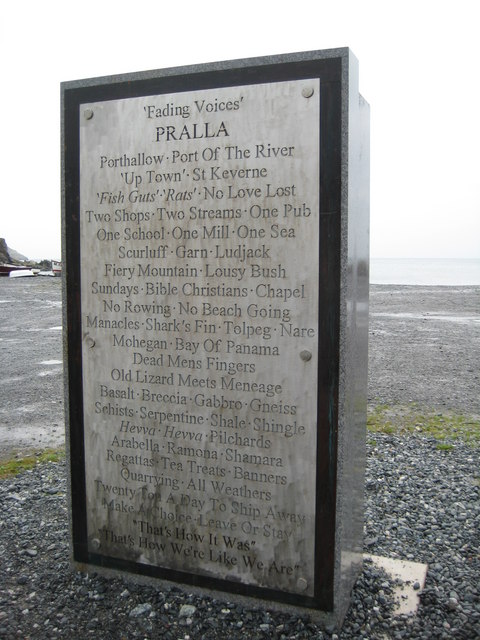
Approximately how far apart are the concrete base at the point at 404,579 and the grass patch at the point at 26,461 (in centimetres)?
364

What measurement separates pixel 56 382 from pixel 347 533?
7529mm

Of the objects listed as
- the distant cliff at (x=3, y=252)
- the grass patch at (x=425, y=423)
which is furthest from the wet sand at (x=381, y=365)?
the distant cliff at (x=3, y=252)

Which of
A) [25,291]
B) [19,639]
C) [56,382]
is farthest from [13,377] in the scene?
[25,291]

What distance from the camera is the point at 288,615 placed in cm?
368

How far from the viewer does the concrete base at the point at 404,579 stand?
378cm

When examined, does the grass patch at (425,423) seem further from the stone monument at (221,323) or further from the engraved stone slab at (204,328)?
the engraved stone slab at (204,328)

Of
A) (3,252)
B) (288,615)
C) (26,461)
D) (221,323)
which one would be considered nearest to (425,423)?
(288,615)

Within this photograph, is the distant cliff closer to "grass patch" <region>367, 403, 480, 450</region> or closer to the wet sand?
the wet sand

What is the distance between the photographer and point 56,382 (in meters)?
10.2

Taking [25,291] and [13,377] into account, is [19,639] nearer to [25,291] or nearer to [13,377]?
[13,377]

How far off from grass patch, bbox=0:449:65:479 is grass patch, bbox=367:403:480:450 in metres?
3.75

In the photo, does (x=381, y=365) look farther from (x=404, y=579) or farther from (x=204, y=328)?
(x=204, y=328)

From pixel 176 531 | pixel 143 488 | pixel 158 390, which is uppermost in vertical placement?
pixel 158 390

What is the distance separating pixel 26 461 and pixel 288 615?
3.82 m
